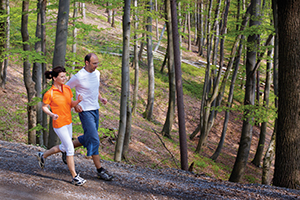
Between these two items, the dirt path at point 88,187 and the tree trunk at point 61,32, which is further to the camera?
the tree trunk at point 61,32

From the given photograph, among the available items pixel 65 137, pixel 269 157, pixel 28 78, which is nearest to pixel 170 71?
pixel 269 157

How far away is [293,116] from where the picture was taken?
17.6ft

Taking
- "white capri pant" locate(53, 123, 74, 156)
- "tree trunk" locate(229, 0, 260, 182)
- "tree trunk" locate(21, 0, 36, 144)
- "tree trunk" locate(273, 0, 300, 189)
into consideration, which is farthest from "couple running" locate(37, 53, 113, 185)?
"tree trunk" locate(229, 0, 260, 182)

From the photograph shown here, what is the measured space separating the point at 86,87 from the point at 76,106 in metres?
0.36

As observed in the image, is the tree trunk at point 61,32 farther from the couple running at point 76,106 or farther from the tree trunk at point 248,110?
the tree trunk at point 248,110

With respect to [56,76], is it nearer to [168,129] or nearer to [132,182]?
[132,182]

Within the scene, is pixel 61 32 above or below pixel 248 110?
above

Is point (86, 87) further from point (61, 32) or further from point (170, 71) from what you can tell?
point (170, 71)

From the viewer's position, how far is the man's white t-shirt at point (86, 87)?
415 centimetres

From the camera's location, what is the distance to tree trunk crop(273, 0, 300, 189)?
17.5 ft

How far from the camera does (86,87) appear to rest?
13.7 feet

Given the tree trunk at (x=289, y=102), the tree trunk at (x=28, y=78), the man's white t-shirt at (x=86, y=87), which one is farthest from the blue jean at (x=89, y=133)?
the tree trunk at (x=28, y=78)

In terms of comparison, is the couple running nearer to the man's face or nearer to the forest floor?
the man's face

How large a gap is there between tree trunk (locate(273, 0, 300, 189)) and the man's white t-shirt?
4062 millimetres
